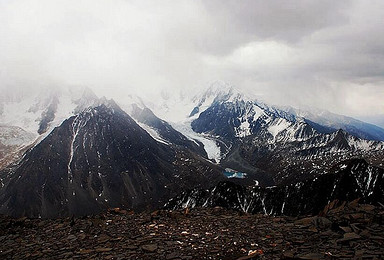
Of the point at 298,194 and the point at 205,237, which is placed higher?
the point at 205,237

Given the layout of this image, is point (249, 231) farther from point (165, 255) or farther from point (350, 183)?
point (350, 183)

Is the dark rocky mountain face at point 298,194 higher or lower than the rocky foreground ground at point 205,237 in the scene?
lower

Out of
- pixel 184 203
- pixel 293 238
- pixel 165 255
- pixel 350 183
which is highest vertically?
pixel 293 238

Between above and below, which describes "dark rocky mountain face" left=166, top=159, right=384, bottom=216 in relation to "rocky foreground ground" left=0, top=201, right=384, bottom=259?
below

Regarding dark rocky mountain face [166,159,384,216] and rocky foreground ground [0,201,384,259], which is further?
dark rocky mountain face [166,159,384,216]

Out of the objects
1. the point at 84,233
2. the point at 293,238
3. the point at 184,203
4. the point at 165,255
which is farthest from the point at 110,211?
the point at 184,203
